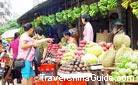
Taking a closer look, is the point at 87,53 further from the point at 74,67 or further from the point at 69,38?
the point at 69,38

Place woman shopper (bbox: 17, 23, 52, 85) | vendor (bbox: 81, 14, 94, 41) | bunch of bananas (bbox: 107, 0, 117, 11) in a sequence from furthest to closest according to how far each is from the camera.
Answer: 1. bunch of bananas (bbox: 107, 0, 117, 11)
2. vendor (bbox: 81, 14, 94, 41)
3. woman shopper (bbox: 17, 23, 52, 85)

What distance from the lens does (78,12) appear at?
707 inches

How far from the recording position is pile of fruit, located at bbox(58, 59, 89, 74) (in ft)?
32.7

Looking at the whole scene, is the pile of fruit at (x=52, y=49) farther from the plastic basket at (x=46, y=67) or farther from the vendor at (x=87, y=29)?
the plastic basket at (x=46, y=67)

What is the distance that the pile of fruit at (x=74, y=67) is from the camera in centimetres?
997

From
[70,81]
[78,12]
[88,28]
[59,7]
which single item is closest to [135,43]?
[88,28]

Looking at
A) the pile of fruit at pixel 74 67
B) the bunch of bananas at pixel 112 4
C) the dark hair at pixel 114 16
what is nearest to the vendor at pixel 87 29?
the bunch of bananas at pixel 112 4

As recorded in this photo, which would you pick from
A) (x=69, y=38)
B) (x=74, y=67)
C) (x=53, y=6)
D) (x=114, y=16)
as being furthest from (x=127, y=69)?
(x=53, y=6)

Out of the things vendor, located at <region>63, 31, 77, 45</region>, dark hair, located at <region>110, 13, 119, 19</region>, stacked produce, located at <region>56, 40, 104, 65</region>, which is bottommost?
stacked produce, located at <region>56, 40, 104, 65</region>

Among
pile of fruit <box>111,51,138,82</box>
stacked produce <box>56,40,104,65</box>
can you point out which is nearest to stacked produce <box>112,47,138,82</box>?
pile of fruit <box>111,51,138,82</box>

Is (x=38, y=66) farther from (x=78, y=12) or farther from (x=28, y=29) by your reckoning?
(x=78, y=12)

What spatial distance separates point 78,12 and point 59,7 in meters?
5.38

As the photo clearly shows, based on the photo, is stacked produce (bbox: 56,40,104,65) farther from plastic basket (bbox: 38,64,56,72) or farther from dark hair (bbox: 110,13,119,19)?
dark hair (bbox: 110,13,119,19)

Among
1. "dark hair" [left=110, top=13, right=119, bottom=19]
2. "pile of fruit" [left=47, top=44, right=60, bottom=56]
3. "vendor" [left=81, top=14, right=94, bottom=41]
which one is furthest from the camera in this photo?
"dark hair" [left=110, top=13, right=119, bottom=19]
